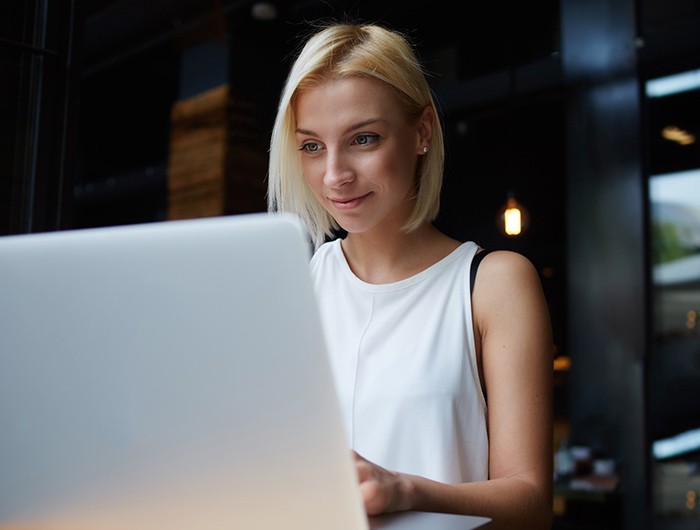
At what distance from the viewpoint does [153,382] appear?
0.58 meters

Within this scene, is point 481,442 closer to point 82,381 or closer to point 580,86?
point 82,381

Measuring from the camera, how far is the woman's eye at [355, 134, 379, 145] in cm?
127

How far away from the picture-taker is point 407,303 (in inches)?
53.2

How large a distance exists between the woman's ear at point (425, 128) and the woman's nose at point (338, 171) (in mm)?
222

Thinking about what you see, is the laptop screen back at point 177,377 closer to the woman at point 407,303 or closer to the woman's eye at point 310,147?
the woman at point 407,303

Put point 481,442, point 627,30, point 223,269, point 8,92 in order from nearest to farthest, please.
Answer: point 223,269, point 481,442, point 8,92, point 627,30

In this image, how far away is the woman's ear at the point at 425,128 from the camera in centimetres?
141

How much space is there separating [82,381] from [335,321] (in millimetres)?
841

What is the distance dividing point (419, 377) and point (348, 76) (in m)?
0.54

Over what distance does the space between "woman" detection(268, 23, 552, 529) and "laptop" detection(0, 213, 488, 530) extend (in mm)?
609

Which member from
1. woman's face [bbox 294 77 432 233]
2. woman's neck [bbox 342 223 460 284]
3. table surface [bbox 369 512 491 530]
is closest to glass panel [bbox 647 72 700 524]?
woman's neck [bbox 342 223 460 284]

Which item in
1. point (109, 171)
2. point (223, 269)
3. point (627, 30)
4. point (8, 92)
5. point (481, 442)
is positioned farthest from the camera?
point (109, 171)

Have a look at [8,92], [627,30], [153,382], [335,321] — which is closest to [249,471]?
[153,382]

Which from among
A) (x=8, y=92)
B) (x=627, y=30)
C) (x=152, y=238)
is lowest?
(x=152, y=238)
